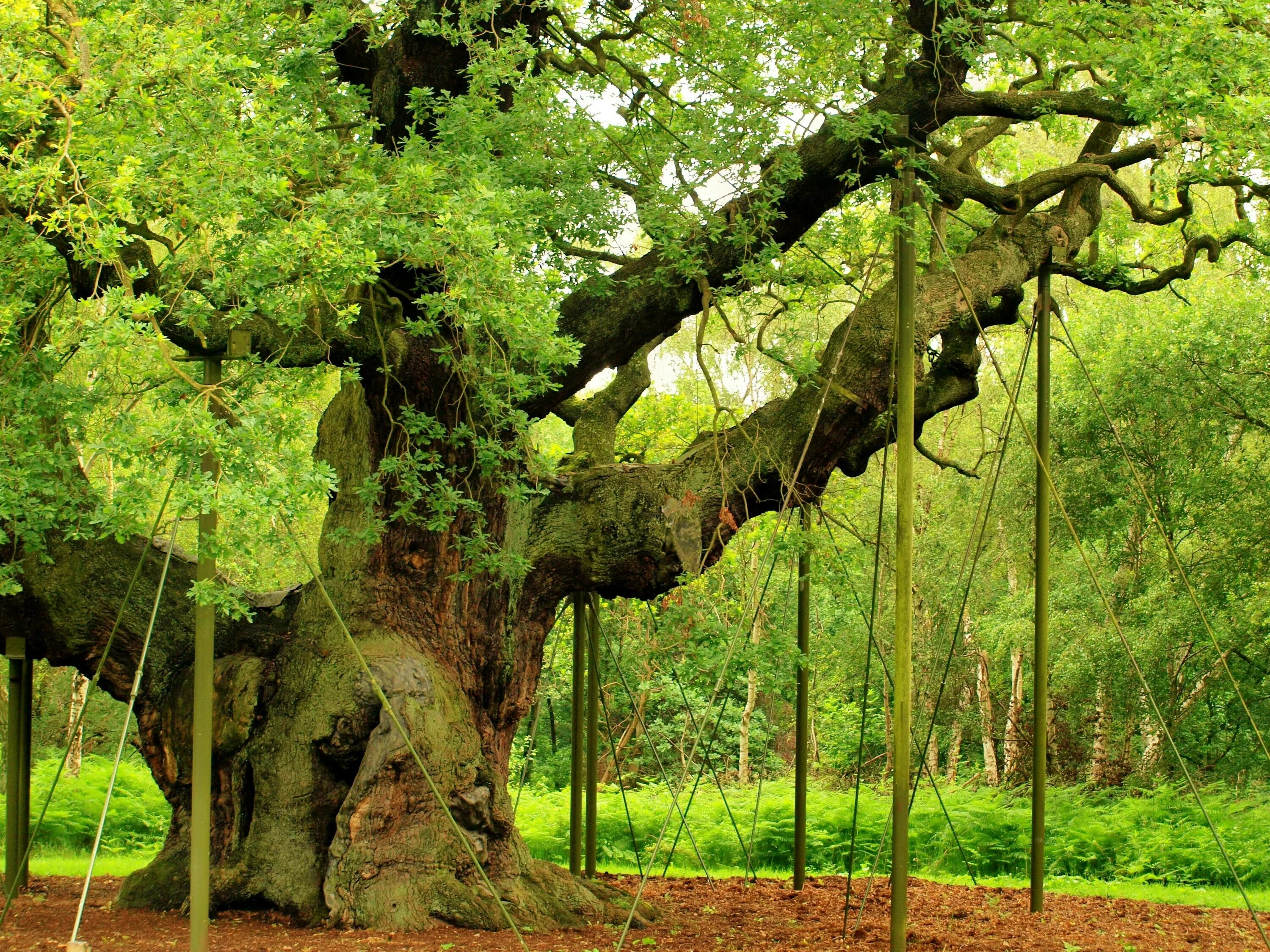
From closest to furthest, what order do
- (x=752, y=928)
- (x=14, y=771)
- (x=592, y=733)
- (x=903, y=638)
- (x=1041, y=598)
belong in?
(x=903, y=638)
(x=1041, y=598)
(x=752, y=928)
(x=14, y=771)
(x=592, y=733)

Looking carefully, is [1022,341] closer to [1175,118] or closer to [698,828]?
[698,828]

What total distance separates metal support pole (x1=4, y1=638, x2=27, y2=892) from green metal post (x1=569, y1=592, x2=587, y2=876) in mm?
3599

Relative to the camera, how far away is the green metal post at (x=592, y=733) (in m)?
8.37

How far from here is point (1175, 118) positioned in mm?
5582

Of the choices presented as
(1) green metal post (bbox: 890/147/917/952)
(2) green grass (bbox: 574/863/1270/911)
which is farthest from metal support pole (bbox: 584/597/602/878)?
(1) green metal post (bbox: 890/147/917/952)

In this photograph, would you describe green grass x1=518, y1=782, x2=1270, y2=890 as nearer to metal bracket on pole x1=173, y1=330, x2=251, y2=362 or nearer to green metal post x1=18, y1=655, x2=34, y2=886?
green metal post x1=18, y1=655, x2=34, y2=886

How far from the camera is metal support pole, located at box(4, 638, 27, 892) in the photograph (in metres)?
7.47

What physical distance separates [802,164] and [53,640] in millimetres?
5213

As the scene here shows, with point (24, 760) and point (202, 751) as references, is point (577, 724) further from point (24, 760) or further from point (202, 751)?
point (202, 751)

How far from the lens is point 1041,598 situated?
677 cm

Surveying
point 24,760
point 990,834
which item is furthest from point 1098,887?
point 24,760

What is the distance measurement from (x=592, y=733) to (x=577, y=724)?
296 mm

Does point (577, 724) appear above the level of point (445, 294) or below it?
below

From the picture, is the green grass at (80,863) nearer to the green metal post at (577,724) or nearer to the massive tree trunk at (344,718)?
the massive tree trunk at (344,718)
